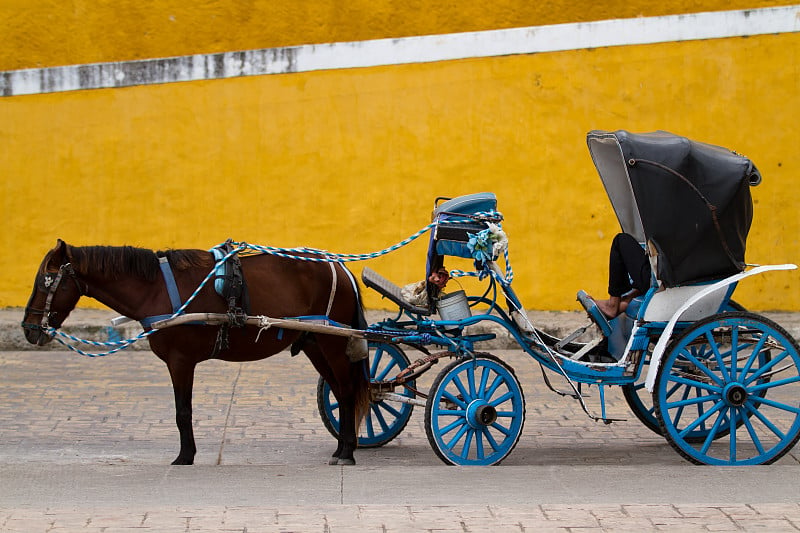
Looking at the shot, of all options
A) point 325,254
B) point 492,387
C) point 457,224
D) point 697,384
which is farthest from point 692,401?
point 325,254

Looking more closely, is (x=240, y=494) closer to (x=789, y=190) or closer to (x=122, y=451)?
(x=122, y=451)

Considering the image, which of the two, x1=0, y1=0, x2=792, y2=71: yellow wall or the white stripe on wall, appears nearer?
the white stripe on wall

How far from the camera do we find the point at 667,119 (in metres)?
12.1

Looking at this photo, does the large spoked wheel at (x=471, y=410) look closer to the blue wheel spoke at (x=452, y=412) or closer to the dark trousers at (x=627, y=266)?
the blue wheel spoke at (x=452, y=412)

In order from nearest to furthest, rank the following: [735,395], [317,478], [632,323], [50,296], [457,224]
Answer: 1. [317,478]
2. [50,296]
3. [735,395]
4. [457,224]
5. [632,323]

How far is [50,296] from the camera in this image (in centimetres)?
667

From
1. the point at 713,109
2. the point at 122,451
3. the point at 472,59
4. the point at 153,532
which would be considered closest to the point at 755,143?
the point at 713,109

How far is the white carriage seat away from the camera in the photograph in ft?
22.8

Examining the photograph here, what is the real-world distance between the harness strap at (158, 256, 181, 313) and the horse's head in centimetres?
52

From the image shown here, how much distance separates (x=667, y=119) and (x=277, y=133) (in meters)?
4.30

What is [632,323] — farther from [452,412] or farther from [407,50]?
[407,50]

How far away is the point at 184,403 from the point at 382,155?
19.6 feet

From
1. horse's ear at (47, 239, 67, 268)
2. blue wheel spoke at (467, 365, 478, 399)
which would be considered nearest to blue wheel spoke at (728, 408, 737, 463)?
blue wheel spoke at (467, 365, 478, 399)

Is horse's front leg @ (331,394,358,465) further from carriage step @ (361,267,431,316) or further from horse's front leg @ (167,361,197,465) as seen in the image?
horse's front leg @ (167,361,197,465)
